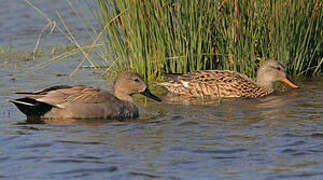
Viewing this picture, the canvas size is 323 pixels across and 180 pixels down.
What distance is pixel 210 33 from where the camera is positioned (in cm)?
1010

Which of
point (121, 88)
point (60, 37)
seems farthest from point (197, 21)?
point (60, 37)

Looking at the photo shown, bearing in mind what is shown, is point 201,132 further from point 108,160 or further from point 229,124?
point 108,160

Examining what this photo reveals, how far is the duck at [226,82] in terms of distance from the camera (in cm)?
1007

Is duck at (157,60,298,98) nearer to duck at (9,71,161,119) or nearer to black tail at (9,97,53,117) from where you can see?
duck at (9,71,161,119)

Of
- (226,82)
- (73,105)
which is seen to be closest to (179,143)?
(73,105)

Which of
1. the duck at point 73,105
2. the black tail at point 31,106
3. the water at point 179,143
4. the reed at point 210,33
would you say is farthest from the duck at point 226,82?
the black tail at point 31,106

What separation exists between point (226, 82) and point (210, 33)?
840mm

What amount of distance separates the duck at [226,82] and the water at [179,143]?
0.69 m

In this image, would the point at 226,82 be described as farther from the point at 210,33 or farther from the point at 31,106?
the point at 31,106

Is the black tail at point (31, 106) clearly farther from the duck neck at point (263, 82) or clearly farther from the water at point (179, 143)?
the duck neck at point (263, 82)

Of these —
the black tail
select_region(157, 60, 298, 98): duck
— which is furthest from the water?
select_region(157, 60, 298, 98): duck

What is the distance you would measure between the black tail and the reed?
2.39 metres

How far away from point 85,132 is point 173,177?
2.08 meters

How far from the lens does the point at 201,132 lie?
7199 millimetres
